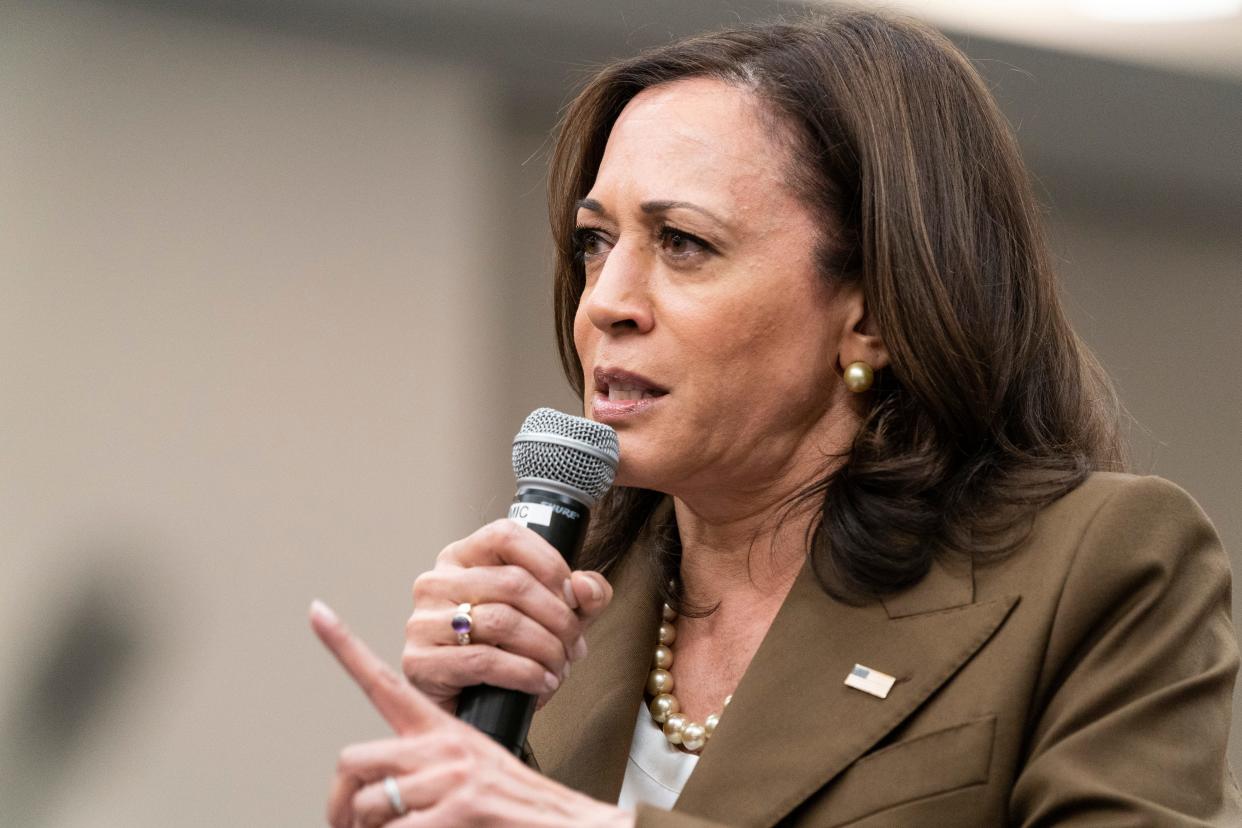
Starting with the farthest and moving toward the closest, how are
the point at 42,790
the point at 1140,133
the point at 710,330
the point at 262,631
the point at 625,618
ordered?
1. the point at 1140,133
2. the point at 262,631
3. the point at 42,790
4. the point at 625,618
5. the point at 710,330

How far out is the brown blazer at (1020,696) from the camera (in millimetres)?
1551

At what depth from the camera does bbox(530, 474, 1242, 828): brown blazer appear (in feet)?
5.09

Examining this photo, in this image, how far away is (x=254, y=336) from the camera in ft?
14.9

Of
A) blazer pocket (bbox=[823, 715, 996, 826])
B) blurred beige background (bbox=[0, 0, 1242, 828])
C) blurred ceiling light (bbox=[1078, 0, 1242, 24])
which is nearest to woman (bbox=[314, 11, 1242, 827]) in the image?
blazer pocket (bbox=[823, 715, 996, 826])

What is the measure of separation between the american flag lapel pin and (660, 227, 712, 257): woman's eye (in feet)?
1.89

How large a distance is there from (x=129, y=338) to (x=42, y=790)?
1.31m

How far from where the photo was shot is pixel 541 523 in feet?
5.25

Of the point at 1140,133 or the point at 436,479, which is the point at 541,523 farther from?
the point at 1140,133

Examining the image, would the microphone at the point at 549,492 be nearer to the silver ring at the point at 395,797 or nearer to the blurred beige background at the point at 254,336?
the silver ring at the point at 395,797

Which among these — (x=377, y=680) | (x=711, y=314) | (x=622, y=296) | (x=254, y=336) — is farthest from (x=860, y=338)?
(x=254, y=336)

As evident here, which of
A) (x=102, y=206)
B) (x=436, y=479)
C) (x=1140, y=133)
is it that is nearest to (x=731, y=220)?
(x=436, y=479)

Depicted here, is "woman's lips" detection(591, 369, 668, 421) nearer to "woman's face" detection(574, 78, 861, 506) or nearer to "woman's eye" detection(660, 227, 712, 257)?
"woman's face" detection(574, 78, 861, 506)

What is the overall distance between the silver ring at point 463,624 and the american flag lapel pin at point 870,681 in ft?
1.51

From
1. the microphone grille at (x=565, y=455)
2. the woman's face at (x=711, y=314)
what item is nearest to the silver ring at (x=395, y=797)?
the microphone grille at (x=565, y=455)
